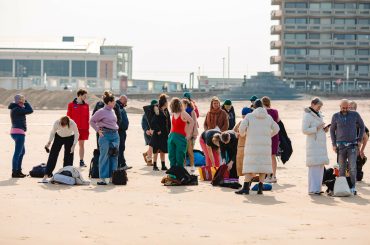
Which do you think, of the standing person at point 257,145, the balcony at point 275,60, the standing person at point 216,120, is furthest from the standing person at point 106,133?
the balcony at point 275,60

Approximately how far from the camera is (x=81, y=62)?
456 feet

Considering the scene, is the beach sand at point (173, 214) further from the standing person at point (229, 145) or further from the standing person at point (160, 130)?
the standing person at point (160, 130)

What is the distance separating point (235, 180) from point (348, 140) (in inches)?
83.2

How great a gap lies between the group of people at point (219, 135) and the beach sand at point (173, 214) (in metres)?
0.48

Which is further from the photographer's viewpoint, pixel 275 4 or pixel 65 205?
pixel 275 4

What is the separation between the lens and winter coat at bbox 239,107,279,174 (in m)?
15.8

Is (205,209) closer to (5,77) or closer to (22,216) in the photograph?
(22,216)

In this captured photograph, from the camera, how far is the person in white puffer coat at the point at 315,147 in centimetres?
1606

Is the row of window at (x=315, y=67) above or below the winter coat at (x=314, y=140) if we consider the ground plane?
above

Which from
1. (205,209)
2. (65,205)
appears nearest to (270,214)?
(205,209)

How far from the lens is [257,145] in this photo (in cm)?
1591

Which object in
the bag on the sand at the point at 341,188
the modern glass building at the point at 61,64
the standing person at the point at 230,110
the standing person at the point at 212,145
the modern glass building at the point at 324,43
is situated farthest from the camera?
the modern glass building at the point at 61,64

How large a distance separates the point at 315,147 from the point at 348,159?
588 millimetres

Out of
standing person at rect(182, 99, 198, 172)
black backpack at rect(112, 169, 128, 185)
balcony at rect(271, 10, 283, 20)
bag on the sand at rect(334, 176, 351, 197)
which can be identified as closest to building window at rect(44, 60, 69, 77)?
balcony at rect(271, 10, 283, 20)
